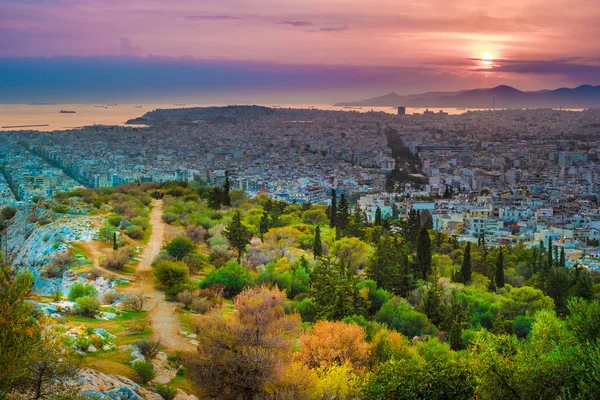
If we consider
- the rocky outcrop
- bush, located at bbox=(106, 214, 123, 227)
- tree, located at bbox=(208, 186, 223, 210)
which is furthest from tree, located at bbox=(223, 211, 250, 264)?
the rocky outcrop

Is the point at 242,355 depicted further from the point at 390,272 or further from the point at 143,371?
the point at 390,272

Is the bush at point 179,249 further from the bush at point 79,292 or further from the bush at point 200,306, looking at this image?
the bush at point 200,306

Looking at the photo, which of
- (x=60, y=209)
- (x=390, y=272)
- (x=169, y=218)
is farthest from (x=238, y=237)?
(x=60, y=209)

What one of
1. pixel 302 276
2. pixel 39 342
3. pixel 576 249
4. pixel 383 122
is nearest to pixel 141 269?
pixel 302 276

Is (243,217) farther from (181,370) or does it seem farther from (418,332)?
(181,370)

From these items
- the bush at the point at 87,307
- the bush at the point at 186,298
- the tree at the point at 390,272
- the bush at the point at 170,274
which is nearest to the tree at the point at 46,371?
the bush at the point at 87,307

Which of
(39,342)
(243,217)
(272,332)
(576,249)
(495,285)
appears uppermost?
(39,342)
